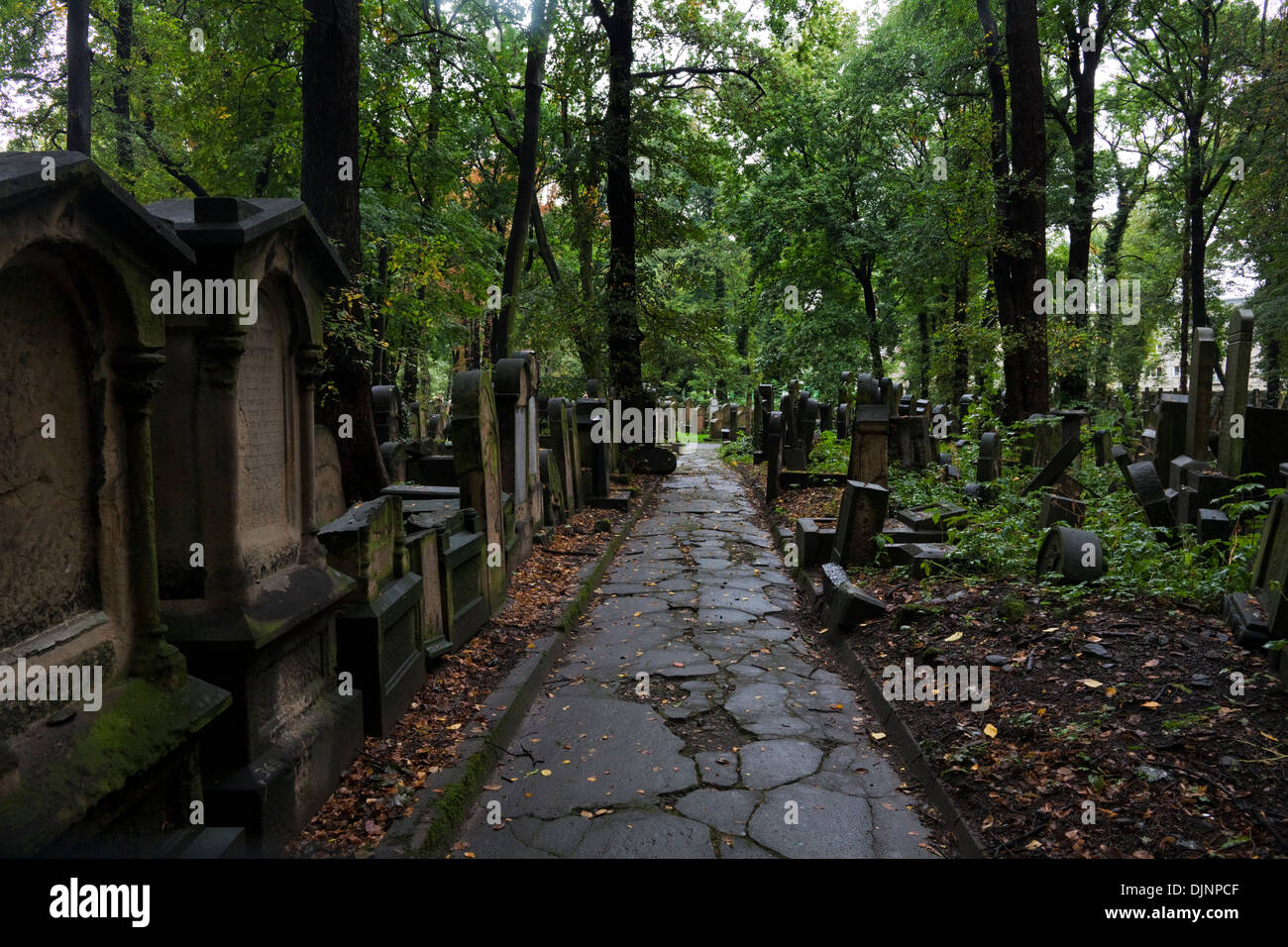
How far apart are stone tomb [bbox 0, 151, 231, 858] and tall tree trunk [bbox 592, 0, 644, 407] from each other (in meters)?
12.7

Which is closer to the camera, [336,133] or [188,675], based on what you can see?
[188,675]

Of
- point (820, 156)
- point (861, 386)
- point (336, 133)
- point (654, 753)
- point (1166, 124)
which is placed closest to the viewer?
point (654, 753)

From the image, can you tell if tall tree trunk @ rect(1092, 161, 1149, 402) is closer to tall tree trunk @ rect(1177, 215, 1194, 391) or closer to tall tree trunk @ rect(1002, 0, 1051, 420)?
tall tree trunk @ rect(1177, 215, 1194, 391)

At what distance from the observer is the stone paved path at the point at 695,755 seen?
3.30 metres

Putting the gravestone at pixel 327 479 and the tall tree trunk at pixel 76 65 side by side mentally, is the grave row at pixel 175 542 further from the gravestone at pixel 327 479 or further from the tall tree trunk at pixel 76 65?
the tall tree trunk at pixel 76 65

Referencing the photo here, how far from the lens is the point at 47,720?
209cm

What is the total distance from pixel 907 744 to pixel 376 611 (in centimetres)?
283

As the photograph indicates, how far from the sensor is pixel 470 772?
12.0 feet

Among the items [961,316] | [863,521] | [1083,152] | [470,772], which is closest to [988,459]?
[863,521]

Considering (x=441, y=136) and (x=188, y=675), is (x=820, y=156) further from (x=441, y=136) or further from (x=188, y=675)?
(x=188, y=675)

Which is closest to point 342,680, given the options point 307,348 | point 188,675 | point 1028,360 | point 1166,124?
point 188,675

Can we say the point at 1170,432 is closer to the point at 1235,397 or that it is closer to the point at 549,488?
the point at 1235,397

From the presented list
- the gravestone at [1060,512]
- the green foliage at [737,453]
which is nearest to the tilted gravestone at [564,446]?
the gravestone at [1060,512]
